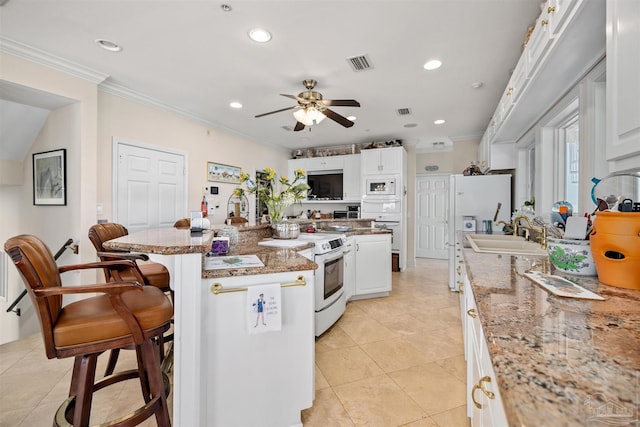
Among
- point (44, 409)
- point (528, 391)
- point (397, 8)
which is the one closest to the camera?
point (528, 391)

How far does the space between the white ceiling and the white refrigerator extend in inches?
39.2

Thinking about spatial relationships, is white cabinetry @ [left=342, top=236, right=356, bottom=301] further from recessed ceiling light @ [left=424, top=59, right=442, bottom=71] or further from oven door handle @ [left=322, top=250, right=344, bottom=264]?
recessed ceiling light @ [left=424, top=59, right=442, bottom=71]

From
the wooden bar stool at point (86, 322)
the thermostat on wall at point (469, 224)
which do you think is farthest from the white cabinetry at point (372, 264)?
the wooden bar stool at point (86, 322)

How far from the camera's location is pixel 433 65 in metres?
2.67

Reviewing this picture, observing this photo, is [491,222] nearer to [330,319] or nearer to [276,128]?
[330,319]

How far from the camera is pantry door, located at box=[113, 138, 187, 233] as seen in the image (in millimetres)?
3252

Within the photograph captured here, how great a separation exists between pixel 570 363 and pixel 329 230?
2948mm

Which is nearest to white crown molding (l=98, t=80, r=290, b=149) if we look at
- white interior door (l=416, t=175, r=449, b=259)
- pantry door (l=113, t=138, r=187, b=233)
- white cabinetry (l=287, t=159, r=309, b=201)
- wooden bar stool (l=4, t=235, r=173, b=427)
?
pantry door (l=113, t=138, r=187, b=233)

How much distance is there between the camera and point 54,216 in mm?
3014

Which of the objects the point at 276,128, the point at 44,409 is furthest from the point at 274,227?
the point at 276,128

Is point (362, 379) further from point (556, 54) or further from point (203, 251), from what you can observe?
point (556, 54)

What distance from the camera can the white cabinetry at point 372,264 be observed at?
11.5 ft

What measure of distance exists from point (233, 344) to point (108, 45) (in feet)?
8.89

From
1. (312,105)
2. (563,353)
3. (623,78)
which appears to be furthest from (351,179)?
(563,353)
